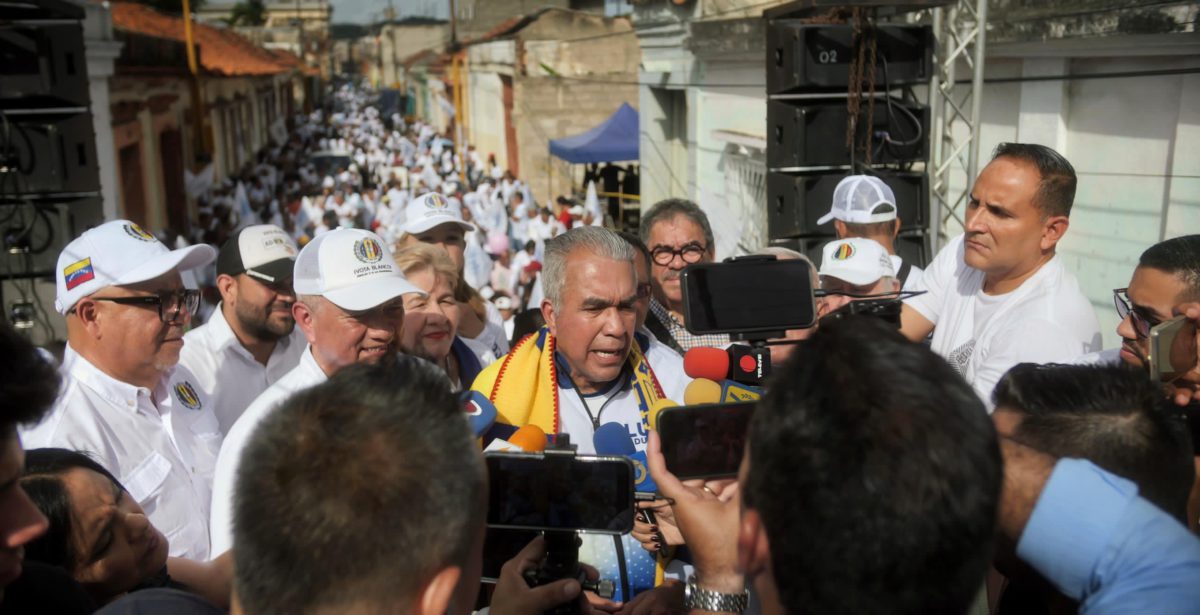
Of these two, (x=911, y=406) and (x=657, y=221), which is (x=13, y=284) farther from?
(x=911, y=406)

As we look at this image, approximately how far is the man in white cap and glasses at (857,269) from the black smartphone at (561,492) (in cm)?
189

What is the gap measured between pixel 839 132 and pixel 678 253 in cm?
270

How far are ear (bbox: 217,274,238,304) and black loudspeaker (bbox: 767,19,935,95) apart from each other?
3.88 meters

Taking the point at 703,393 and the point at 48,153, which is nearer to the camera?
the point at 703,393

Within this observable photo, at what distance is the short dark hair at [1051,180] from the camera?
9.22ft

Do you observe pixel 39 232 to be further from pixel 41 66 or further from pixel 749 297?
pixel 749 297

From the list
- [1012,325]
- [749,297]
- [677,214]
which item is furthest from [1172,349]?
[677,214]

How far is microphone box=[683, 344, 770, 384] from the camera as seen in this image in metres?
2.13

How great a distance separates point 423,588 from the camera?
130 centimetres

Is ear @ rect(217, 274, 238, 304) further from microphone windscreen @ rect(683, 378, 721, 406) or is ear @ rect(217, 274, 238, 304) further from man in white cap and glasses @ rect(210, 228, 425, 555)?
microphone windscreen @ rect(683, 378, 721, 406)

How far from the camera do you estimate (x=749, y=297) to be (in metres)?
2.09

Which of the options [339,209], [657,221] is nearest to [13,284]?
[657,221]

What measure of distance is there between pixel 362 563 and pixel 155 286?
6.28 feet

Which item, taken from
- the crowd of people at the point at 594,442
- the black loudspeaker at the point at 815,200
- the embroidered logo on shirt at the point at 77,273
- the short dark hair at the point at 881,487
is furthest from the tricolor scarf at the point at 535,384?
the black loudspeaker at the point at 815,200
